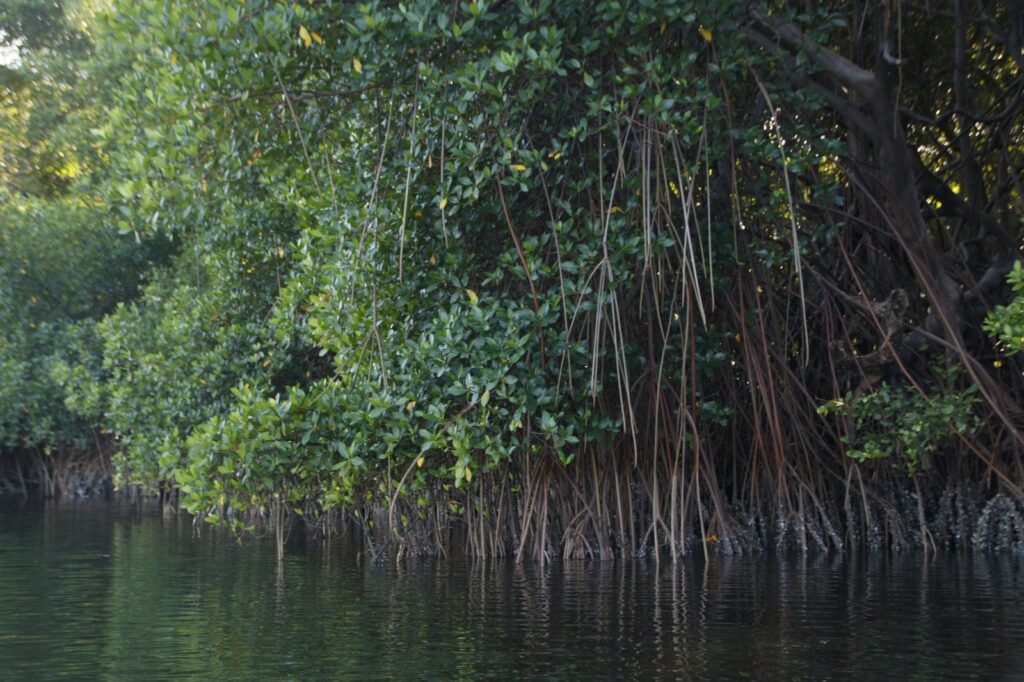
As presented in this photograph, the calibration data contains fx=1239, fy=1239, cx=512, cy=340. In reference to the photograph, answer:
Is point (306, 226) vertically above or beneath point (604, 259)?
above

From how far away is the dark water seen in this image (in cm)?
454

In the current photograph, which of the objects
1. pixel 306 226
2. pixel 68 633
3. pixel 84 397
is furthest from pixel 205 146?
pixel 84 397

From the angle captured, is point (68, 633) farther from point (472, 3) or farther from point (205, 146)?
point (472, 3)

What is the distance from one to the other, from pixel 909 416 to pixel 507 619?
3.31 metres

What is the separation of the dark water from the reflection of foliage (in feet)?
2.35

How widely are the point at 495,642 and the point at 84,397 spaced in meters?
10.3

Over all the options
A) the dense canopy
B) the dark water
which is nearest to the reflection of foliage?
the dense canopy

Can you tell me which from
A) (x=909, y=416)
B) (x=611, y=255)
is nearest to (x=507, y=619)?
(x=611, y=255)

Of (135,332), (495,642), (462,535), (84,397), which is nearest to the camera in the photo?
(495,642)

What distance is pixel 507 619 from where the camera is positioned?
18.5 ft

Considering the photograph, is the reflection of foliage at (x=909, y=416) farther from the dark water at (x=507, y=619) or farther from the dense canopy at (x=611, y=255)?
the dark water at (x=507, y=619)

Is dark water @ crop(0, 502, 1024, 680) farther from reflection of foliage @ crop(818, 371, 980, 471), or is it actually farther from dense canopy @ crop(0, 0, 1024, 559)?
reflection of foliage @ crop(818, 371, 980, 471)

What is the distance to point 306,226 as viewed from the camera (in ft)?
28.9

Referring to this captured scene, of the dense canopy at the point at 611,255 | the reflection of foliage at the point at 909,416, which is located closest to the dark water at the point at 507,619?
the dense canopy at the point at 611,255
